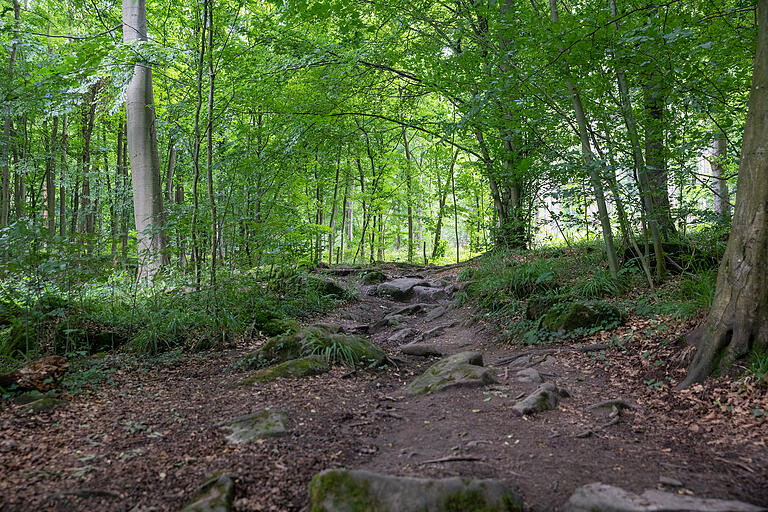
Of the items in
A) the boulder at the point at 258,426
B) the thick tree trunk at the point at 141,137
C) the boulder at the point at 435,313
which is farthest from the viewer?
the thick tree trunk at the point at 141,137

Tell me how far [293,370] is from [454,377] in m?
1.71

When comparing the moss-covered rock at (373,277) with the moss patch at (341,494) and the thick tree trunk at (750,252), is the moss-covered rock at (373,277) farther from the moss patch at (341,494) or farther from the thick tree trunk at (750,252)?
the moss patch at (341,494)

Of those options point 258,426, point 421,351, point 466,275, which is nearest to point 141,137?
point 421,351

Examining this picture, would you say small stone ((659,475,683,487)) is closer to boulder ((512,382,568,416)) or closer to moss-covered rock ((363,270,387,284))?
boulder ((512,382,568,416))

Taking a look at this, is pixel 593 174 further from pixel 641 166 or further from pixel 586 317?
pixel 586 317

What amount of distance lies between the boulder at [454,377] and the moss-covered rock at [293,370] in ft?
3.45

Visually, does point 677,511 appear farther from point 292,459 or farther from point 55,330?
point 55,330

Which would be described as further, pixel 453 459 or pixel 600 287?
pixel 600 287

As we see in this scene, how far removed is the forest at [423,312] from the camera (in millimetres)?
2578

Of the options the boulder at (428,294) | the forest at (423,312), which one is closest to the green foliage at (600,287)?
the forest at (423,312)

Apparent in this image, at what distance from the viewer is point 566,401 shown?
12.3 feet

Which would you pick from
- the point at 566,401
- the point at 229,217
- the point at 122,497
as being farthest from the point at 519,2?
the point at 122,497

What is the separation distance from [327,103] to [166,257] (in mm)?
4483

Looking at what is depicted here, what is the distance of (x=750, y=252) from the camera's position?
131 inches
